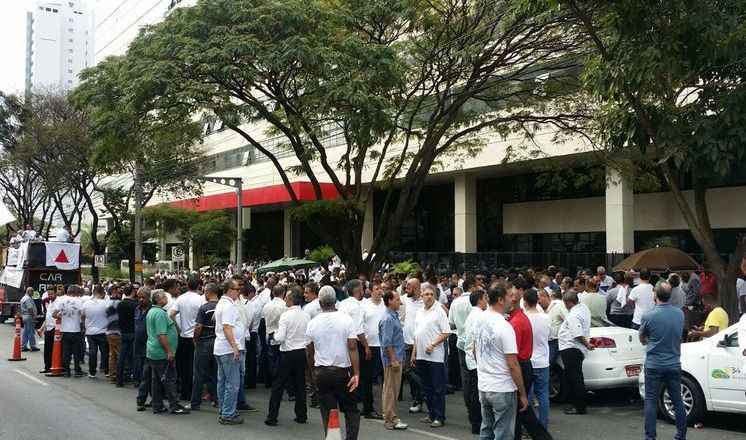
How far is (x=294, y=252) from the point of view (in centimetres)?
4772

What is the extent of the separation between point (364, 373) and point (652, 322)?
158 inches

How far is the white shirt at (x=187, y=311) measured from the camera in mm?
11578

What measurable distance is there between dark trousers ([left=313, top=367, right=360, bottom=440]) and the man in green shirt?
11.2 feet

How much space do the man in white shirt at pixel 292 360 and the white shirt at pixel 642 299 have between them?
21.3 ft

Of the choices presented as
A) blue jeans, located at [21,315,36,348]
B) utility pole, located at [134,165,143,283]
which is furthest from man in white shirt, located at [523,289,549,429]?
utility pole, located at [134,165,143,283]

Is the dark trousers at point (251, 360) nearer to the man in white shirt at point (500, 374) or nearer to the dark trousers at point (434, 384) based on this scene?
the dark trousers at point (434, 384)

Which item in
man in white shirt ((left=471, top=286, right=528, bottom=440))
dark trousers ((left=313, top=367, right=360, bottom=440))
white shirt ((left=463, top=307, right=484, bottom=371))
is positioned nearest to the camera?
man in white shirt ((left=471, top=286, right=528, bottom=440))

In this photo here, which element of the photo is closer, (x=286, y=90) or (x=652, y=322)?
(x=652, y=322)

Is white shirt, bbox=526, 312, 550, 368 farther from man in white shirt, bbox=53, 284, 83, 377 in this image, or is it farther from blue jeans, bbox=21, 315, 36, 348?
blue jeans, bbox=21, 315, 36, 348

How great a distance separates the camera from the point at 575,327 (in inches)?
409

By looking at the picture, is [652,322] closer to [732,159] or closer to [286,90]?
[732,159]

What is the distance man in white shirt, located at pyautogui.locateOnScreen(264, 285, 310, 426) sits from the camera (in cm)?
995

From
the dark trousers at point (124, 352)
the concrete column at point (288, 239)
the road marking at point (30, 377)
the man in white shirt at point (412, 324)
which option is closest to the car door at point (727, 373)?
the man in white shirt at point (412, 324)

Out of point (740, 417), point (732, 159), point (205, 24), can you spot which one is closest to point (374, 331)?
point (740, 417)
